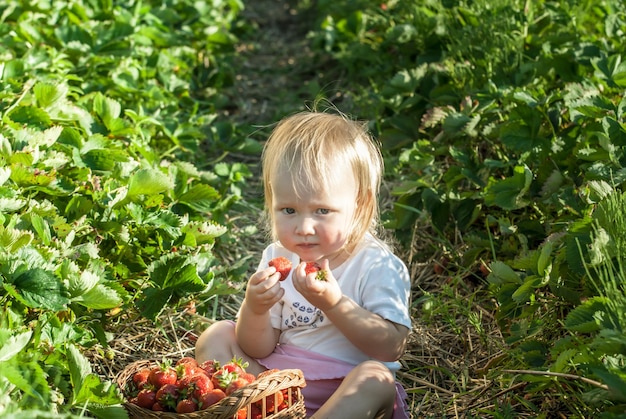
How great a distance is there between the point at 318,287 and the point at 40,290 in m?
0.67

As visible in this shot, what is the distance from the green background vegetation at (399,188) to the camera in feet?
6.86

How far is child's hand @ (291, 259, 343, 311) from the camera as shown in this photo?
214 cm

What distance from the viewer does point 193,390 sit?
77.9 inches

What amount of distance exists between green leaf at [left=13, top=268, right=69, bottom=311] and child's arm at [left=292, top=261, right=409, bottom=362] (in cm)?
58

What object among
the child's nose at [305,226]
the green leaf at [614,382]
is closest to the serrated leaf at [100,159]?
the child's nose at [305,226]

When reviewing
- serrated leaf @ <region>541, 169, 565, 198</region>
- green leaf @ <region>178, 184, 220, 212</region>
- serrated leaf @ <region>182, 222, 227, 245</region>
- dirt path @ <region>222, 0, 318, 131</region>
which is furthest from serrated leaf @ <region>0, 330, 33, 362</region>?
dirt path @ <region>222, 0, 318, 131</region>

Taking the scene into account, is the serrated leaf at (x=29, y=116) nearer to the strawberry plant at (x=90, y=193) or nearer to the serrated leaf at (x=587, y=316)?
the strawberry plant at (x=90, y=193)

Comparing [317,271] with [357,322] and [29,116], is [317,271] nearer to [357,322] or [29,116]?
[357,322]

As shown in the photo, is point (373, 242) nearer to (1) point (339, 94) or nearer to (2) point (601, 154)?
(2) point (601, 154)

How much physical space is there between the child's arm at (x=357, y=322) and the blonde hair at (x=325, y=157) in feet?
0.70

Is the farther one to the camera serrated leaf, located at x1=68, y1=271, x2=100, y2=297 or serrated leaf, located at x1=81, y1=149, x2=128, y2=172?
serrated leaf, located at x1=81, y1=149, x2=128, y2=172

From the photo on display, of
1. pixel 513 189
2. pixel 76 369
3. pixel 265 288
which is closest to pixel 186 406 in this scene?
pixel 76 369

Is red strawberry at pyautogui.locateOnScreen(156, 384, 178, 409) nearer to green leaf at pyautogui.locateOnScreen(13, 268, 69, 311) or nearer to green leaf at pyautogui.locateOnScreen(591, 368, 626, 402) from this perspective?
green leaf at pyautogui.locateOnScreen(13, 268, 69, 311)

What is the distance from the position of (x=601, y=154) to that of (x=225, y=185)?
5.30ft
